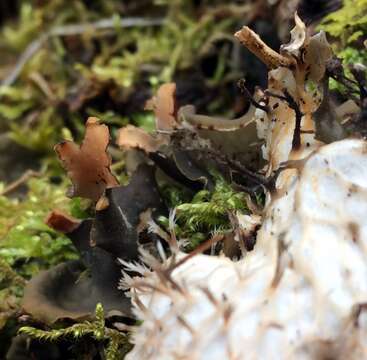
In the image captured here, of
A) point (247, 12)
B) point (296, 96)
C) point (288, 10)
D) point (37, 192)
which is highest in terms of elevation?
point (296, 96)

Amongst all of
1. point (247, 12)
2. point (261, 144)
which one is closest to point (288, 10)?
point (247, 12)

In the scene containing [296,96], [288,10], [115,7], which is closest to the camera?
[296,96]

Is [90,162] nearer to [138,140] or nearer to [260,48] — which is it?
[138,140]

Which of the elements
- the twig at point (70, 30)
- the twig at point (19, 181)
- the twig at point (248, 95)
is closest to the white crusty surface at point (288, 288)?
the twig at point (248, 95)

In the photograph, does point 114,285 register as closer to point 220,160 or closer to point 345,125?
point 220,160

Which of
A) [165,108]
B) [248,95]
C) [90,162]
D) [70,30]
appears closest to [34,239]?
[90,162]

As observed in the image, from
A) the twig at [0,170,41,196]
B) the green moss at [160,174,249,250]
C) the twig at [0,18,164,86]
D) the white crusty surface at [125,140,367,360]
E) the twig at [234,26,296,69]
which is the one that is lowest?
the twig at [0,170,41,196]

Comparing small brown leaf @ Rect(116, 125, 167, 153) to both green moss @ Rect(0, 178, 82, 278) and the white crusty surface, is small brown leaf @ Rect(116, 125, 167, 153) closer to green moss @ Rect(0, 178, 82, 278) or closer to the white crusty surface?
green moss @ Rect(0, 178, 82, 278)

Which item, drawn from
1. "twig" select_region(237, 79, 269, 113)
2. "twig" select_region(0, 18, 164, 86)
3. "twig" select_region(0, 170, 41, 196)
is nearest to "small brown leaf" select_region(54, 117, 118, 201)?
"twig" select_region(237, 79, 269, 113)
